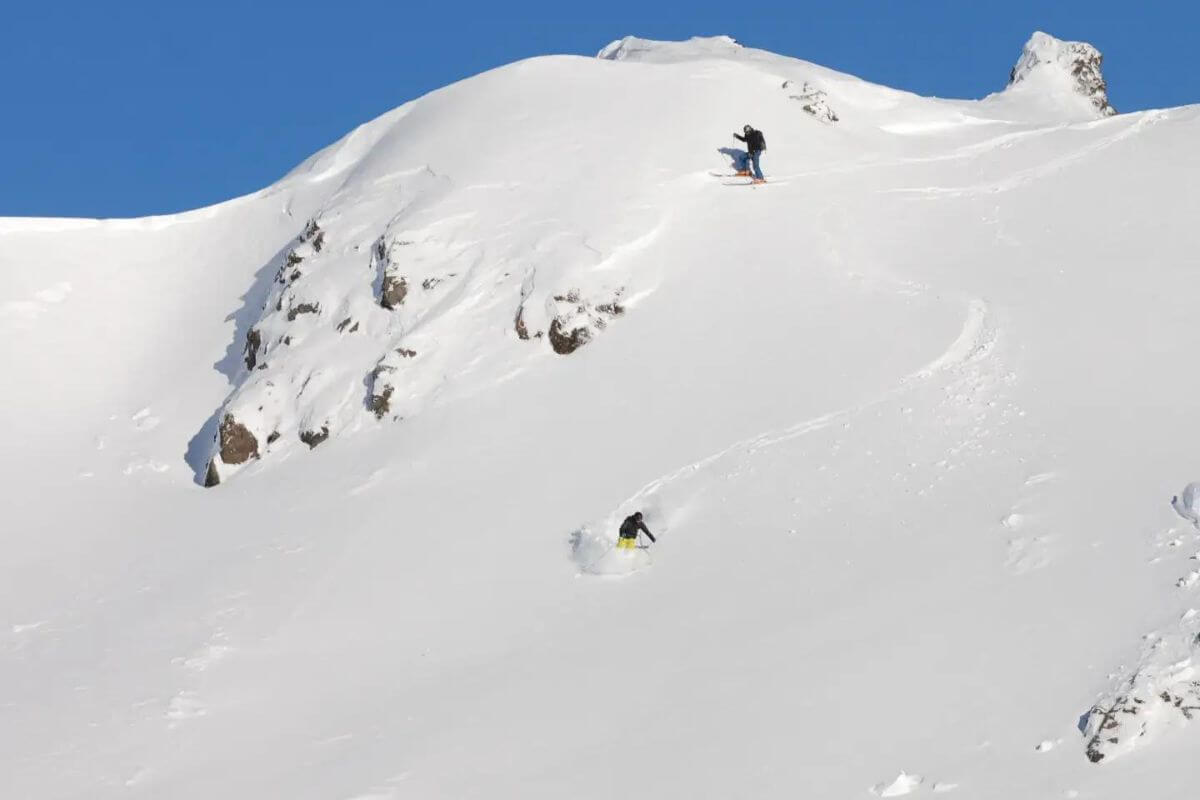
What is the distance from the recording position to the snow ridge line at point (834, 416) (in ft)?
Result: 69.5

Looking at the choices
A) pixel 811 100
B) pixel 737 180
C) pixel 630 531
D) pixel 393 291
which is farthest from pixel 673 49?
pixel 630 531

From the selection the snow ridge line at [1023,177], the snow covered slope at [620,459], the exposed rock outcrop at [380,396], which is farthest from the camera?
the snow ridge line at [1023,177]

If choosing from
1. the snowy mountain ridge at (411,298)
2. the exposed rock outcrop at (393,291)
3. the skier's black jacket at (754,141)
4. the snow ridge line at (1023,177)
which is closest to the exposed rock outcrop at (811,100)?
the skier's black jacket at (754,141)

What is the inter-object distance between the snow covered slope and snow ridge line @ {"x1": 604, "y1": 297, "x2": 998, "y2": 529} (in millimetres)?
92

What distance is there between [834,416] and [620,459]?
3312mm

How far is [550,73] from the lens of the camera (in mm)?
34562

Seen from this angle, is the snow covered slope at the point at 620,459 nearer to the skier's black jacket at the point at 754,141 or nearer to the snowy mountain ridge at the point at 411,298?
the snowy mountain ridge at the point at 411,298

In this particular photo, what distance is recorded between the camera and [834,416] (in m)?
21.7

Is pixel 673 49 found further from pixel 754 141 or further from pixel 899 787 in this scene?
pixel 899 787

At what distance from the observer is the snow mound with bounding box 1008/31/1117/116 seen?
42938 mm

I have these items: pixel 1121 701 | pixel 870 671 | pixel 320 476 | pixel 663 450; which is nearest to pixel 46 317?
pixel 320 476

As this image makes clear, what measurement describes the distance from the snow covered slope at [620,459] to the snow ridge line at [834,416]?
92 mm

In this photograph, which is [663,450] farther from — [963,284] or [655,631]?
[963,284]

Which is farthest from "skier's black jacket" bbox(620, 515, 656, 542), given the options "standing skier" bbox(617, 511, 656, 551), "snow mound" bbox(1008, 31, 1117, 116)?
"snow mound" bbox(1008, 31, 1117, 116)
